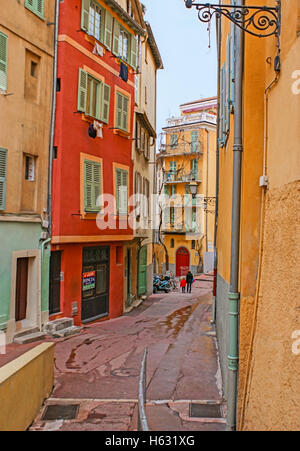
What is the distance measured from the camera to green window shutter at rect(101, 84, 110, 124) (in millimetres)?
16906

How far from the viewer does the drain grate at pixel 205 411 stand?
7285 millimetres

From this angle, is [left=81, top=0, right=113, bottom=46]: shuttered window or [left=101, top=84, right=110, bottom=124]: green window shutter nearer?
[left=81, top=0, right=113, bottom=46]: shuttered window

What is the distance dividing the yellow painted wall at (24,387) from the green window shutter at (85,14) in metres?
11.6

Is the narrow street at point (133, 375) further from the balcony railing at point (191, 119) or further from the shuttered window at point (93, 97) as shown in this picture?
the balcony railing at point (191, 119)

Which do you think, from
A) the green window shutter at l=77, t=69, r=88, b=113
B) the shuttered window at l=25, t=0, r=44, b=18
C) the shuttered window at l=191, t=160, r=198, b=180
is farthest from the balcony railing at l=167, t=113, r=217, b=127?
the shuttered window at l=25, t=0, r=44, b=18

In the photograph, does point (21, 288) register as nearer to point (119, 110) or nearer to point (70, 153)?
point (70, 153)

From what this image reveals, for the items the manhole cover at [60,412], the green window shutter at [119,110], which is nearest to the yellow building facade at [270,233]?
the manhole cover at [60,412]

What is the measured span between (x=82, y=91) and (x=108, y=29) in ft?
11.7

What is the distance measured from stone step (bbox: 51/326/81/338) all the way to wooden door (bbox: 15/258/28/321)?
1131mm

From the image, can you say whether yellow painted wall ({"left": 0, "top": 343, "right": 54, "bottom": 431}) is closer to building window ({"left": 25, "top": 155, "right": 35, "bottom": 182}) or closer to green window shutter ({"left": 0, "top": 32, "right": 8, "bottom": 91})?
building window ({"left": 25, "top": 155, "right": 35, "bottom": 182})

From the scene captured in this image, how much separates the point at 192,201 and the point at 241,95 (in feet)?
125

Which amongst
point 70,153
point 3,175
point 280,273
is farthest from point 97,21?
point 280,273

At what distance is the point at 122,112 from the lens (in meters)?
18.4
